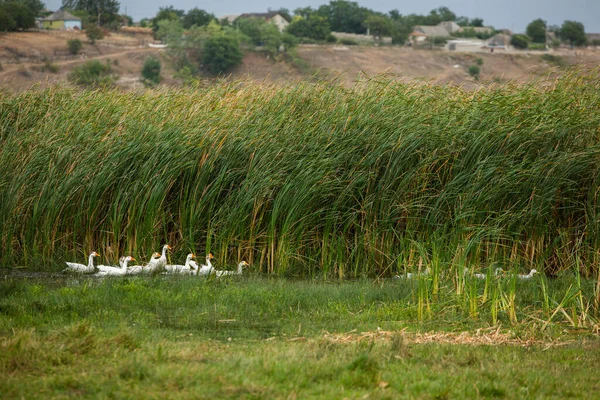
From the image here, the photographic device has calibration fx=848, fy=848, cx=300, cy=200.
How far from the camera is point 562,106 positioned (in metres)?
12.4

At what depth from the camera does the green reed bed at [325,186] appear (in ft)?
38.2

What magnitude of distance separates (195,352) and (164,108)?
24.7ft

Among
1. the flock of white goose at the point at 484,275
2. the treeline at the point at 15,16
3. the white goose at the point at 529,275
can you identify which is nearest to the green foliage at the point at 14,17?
the treeline at the point at 15,16

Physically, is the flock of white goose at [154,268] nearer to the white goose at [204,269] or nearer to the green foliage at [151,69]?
the white goose at [204,269]

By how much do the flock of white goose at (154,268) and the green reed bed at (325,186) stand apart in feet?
→ 1.93

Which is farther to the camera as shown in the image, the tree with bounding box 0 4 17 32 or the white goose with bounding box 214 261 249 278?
the tree with bounding box 0 4 17 32

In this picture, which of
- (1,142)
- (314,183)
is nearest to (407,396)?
(314,183)

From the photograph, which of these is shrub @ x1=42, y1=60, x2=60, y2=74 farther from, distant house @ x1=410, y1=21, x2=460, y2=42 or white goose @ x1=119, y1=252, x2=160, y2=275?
distant house @ x1=410, y1=21, x2=460, y2=42

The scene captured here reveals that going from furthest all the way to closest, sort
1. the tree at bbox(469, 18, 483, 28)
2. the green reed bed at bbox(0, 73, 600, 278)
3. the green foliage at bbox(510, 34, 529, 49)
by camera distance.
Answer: the tree at bbox(469, 18, 483, 28) → the green foliage at bbox(510, 34, 529, 49) → the green reed bed at bbox(0, 73, 600, 278)

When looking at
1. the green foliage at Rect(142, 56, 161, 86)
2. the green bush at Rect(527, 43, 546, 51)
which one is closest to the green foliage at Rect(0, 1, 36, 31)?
the green foliage at Rect(142, 56, 161, 86)

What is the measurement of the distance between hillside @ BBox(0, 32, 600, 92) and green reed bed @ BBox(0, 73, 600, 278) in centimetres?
3671

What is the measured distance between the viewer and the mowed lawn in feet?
19.1

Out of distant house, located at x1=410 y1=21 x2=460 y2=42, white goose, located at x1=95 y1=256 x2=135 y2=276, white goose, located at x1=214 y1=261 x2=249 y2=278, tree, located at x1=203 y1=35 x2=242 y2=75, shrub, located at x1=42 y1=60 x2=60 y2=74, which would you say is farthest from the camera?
distant house, located at x1=410 y1=21 x2=460 y2=42

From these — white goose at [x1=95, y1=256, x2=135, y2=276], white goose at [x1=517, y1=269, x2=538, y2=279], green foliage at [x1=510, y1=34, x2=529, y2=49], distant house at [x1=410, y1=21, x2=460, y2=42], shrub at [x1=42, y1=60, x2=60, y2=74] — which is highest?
distant house at [x1=410, y1=21, x2=460, y2=42]
